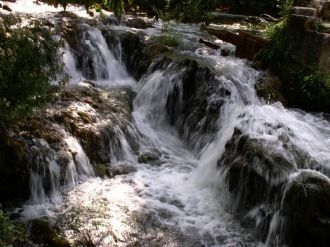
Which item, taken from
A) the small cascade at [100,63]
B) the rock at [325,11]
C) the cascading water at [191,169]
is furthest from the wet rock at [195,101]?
the rock at [325,11]

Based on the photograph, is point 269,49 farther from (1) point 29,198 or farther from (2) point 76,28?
(1) point 29,198

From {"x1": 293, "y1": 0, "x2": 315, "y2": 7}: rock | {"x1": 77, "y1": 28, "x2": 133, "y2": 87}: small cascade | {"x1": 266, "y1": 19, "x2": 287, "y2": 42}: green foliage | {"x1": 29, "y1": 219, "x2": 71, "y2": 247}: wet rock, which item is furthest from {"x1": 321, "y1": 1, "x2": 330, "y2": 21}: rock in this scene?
{"x1": 29, "y1": 219, "x2": 71, "y2": 247}: wet rock

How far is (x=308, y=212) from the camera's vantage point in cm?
598

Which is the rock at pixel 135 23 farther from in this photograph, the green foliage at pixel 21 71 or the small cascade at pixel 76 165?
the green foliage at pixel 21 71

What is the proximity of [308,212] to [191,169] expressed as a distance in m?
2.91

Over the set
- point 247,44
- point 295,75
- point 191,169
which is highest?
point 247,44

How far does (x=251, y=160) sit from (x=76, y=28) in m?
7.55

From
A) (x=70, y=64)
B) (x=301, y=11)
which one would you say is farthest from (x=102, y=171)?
(x=301, y=11)

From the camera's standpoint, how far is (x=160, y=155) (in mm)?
8977

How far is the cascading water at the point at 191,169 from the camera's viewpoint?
20.9 feet

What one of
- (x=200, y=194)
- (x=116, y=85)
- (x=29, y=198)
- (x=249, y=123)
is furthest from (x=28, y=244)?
(x=116, y=85)

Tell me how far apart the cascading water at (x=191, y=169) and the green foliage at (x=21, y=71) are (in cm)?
116

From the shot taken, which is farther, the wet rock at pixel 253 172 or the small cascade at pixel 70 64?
the small cascade at pixel 70 64

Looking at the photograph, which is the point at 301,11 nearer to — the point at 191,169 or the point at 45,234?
the point at 191,169
